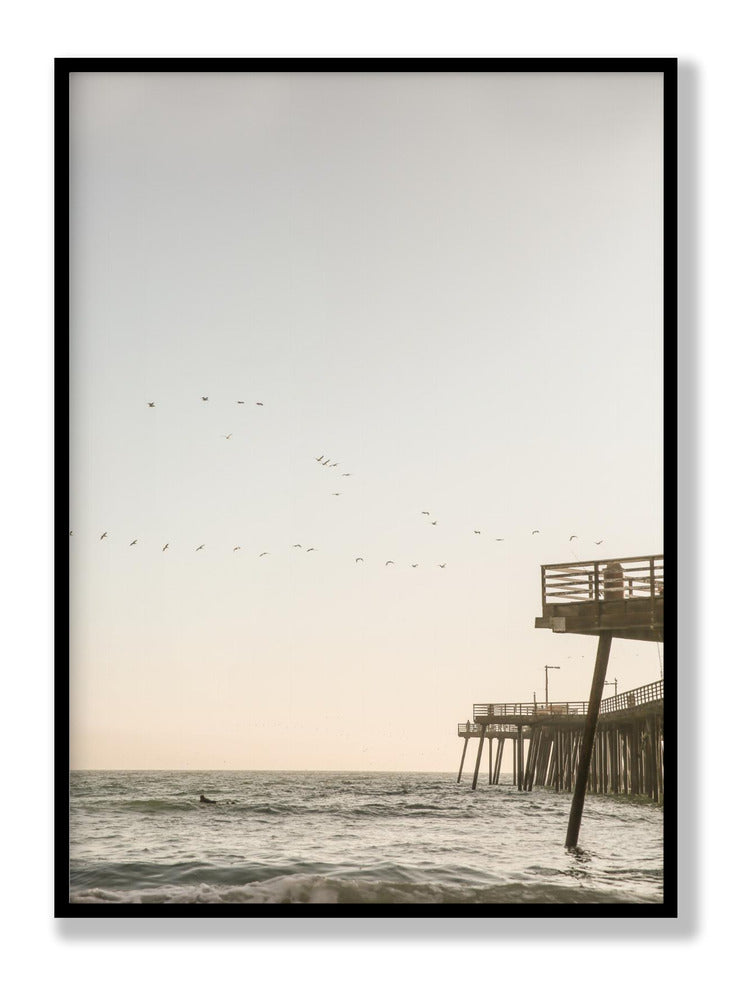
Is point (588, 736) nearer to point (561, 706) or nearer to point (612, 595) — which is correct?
point (561, 706)

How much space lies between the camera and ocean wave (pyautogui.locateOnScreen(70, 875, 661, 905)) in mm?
3367

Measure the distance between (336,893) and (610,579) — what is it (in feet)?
4.40

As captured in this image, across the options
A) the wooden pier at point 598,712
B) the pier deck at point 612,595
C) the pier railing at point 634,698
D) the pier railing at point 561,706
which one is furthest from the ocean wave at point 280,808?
the pier deck at point 612,595

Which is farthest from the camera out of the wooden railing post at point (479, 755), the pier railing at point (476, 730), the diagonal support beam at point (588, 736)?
the pier railing at point (476, 730)

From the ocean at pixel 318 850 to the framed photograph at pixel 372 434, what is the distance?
0.07 ft

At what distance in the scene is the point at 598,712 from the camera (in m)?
3.53

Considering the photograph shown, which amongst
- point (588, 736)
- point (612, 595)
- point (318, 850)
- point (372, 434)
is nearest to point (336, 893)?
point (318, 850)

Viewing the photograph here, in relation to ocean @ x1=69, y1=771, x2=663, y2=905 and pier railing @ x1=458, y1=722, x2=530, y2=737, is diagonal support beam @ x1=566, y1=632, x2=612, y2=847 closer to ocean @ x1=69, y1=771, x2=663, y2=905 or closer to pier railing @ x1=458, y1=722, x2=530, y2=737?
ocean @ x1=69, y1=771, x2=663, y2=905

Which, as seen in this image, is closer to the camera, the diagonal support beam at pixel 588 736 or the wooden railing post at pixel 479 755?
the wooden railing post at pixel 479 755

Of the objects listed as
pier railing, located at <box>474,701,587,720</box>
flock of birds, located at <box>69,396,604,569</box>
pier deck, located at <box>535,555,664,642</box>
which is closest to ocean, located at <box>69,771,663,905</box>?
pier railing, located at <box>474,701,587,720</box>

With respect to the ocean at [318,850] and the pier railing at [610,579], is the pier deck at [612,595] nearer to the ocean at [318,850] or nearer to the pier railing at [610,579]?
the pier railing at [610,579]

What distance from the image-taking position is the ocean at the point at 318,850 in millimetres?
3379

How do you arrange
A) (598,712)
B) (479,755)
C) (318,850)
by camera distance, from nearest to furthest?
(479,755) < (318,850) < (598,712)
